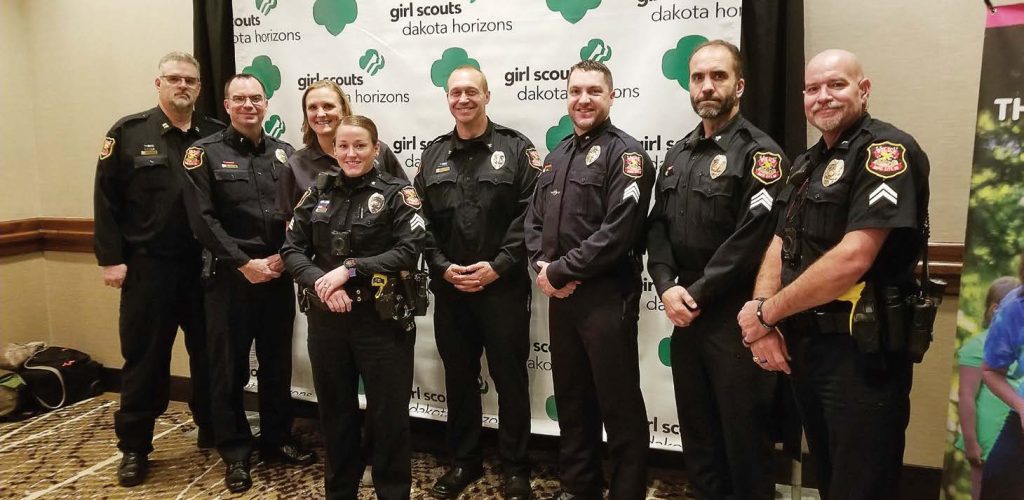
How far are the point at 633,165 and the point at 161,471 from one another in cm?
269

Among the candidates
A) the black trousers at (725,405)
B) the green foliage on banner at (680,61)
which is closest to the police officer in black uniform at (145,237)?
the green foliage on banner at (680,61)

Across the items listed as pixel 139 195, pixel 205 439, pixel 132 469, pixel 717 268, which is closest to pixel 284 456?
pixel 205 439

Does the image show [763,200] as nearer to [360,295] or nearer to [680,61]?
[680,61]

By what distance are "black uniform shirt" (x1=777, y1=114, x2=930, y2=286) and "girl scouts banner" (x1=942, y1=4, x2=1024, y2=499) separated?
15.0 inches

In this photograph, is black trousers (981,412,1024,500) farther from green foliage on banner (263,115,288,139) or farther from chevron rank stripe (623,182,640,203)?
green foliage on banner (263,115,288,139)

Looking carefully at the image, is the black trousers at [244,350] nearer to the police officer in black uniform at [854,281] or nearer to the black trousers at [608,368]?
the black trousers at [608,368]

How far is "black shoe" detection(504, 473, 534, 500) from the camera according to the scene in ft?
9.29

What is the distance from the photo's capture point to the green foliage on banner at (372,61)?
3346mm

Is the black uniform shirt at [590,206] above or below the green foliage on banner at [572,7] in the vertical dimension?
below

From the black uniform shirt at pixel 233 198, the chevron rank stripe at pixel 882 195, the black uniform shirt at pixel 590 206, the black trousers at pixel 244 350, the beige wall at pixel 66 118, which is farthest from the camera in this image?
the beige wall at pixel 66 118

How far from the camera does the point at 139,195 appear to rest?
10.2 ft

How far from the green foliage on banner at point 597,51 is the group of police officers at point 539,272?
0.49 m

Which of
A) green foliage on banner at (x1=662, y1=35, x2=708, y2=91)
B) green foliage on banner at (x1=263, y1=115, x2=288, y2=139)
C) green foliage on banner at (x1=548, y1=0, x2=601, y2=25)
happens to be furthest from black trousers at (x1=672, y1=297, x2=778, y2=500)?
green foliage on banner at (x1=263, y1=115, x2=288, y2=139)

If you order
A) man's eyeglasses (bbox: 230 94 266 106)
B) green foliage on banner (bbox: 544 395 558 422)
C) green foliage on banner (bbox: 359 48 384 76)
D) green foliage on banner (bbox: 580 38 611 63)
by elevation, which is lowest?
green foliage on banner (bbox: 544 395 558 422)
